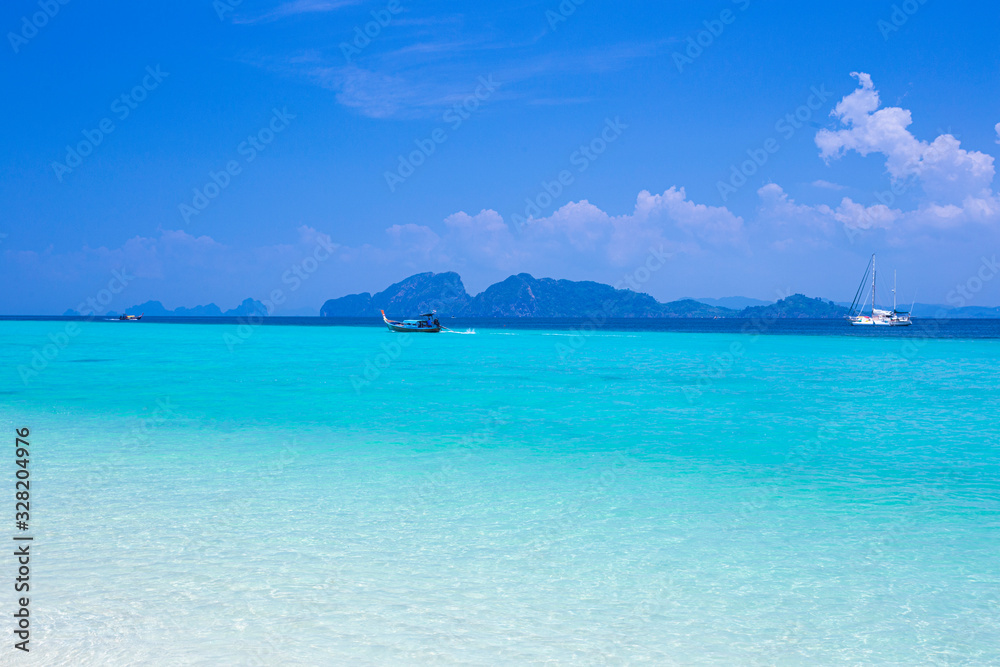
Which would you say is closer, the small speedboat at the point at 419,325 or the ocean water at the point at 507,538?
the ocean water at the point at 507,538

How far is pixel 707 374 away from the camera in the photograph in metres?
36.1

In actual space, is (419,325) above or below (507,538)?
above

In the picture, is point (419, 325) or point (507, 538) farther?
point (419, 325)

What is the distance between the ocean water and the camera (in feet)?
18.0

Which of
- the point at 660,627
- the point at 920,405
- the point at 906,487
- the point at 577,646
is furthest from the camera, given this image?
the point at 920,405

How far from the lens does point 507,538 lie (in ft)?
26.8

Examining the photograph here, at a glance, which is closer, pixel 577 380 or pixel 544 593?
pixel 544 593

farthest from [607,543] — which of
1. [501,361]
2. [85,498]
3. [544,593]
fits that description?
[501,361]

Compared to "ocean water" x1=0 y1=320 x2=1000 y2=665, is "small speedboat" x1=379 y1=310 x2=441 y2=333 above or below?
above

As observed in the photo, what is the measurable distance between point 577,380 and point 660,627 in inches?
1051

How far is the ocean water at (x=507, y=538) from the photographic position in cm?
548

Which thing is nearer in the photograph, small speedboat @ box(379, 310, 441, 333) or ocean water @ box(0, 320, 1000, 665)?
ocean water @ box(0, 320, 1000, 665)

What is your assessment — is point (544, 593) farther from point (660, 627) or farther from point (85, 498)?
point (85, 498)

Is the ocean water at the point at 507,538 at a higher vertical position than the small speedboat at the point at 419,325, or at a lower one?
lower
